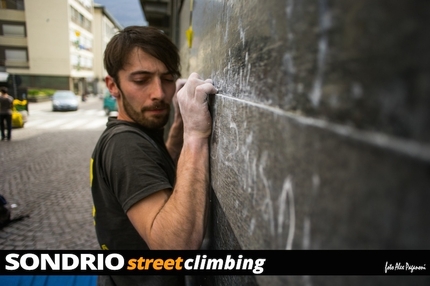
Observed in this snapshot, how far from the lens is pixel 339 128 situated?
0.37 metres

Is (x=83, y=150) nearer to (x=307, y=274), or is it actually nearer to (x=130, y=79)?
(x=130, y=79)

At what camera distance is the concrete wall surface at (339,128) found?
28 centimetres

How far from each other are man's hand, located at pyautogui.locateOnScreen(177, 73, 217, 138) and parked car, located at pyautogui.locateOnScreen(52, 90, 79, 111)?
2238 cm

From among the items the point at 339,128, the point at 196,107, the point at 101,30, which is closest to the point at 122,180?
the point at 196,107

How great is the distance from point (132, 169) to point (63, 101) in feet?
74.2

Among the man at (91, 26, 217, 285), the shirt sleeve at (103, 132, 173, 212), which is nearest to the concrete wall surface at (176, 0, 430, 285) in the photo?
the man at (91, 26, 217, 285)

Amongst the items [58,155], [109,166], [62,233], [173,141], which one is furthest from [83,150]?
[109,166]

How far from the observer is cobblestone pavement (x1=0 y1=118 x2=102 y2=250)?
4.35 m

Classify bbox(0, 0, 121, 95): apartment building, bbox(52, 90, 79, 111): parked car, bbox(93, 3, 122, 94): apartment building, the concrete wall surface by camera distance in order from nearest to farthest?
the concrete wall surface
bbox(0, 0, 121, 95): apartment building
bbox(93, 3, 122, 94): apartment building
bbox(52, 90, 79, 111): parked car

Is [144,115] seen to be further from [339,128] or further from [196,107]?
[339,128]

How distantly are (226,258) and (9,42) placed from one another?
178 inches

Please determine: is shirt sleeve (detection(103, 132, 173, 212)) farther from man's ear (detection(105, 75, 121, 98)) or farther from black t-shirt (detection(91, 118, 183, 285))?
man's ear (detection(105, 75, 121, 98))

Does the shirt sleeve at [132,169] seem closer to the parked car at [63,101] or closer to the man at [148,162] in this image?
the man at [148,162]

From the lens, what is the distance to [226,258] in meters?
0.96
